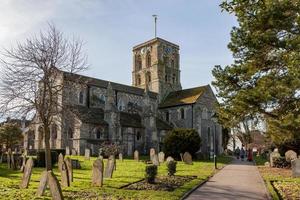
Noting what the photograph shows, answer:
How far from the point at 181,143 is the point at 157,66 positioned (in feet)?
79.6

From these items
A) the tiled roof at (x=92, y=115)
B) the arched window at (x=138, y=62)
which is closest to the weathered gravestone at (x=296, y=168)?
the tiled roof at (x=92, y=115)

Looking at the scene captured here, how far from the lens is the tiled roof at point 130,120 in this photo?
4602cm

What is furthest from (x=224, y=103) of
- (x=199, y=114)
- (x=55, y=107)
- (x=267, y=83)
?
(x=199, y=114)

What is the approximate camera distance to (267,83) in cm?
1527

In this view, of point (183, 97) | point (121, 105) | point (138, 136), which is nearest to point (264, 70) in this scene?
point (138, 136)

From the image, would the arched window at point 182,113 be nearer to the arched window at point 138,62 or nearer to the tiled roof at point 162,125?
the tiled roof at point 162,125

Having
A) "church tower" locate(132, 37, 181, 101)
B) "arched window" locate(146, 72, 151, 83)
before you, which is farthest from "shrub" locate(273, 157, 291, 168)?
"arched window" locate(146, 72, 151, 83)

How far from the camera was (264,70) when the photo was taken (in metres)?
16.2

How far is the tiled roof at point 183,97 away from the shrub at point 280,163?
2458cm

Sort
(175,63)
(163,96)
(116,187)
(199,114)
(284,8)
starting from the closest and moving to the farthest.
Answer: (284,8) < (116,187) < (199,114) < (163,96) < (175,63)

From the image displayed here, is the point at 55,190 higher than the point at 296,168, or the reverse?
the point at 55,190

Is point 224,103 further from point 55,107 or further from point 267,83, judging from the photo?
point 55,107

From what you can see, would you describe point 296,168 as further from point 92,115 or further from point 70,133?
point 92,115

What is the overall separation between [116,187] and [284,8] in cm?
906
